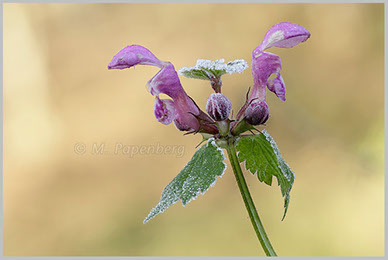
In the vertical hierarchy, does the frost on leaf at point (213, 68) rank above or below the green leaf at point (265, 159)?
above

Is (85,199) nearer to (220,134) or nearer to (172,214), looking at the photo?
(172,214)

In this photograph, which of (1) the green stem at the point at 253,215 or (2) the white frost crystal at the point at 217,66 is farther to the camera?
(2) the white frost crystal at the point at 217,66

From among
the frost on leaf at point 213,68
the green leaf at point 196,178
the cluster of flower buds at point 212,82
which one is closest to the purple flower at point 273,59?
the cluster of flower buds at point 212,82

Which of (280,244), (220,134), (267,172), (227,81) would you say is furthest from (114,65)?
(227,81)

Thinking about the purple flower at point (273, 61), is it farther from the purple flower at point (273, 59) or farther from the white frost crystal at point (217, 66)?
the white frost crystal at point (217, 66)

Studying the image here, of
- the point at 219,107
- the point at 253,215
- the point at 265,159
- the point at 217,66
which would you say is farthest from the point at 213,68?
the point at 253,215

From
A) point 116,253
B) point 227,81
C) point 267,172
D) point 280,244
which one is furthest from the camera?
point 227,81

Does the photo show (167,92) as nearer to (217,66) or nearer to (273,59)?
(217,66)

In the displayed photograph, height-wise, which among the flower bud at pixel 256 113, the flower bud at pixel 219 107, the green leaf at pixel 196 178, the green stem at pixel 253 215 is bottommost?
the green stem at pixel 253 215
